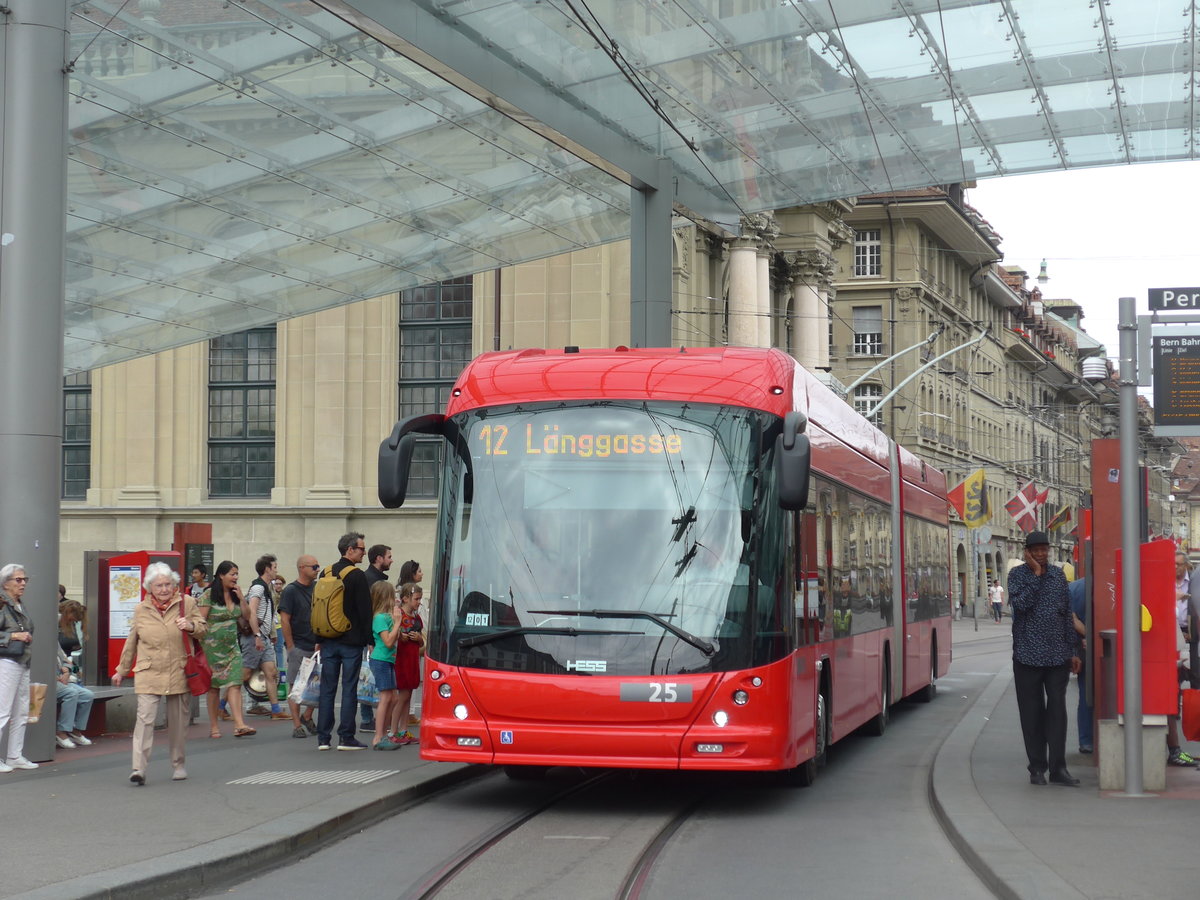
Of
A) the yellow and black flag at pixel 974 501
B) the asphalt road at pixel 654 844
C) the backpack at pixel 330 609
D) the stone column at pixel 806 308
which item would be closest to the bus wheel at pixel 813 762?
the asphalt road at pixel 654 844

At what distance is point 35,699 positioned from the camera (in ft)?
41.2

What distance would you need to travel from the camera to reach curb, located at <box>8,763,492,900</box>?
302 inches

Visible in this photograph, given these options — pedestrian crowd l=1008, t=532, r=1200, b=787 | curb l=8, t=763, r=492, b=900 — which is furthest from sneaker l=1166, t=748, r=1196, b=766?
curb l=8, t=763, r=492, b=900

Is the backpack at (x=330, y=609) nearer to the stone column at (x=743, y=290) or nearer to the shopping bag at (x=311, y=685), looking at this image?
the shopping bag at (x=311, y=685)

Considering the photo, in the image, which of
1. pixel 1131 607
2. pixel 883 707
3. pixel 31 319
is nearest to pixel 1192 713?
pixel 1131 607

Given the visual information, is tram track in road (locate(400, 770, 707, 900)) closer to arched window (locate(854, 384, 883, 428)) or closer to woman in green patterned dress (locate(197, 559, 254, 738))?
woman in green patterned dress (locate(197, 559, 254, 738))

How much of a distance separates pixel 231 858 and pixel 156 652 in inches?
136

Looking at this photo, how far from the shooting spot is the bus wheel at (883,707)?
57.2ft

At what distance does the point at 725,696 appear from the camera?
420 inches

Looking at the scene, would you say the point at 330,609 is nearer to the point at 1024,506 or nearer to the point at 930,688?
the point at 930,688

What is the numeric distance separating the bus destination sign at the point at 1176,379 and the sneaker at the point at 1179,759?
10.8ft

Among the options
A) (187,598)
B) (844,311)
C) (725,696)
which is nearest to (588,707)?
(725,696)

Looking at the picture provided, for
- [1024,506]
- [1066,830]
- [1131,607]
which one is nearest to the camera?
[1066,830]

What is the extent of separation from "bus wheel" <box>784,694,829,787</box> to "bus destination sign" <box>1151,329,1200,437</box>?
321 centimetres
